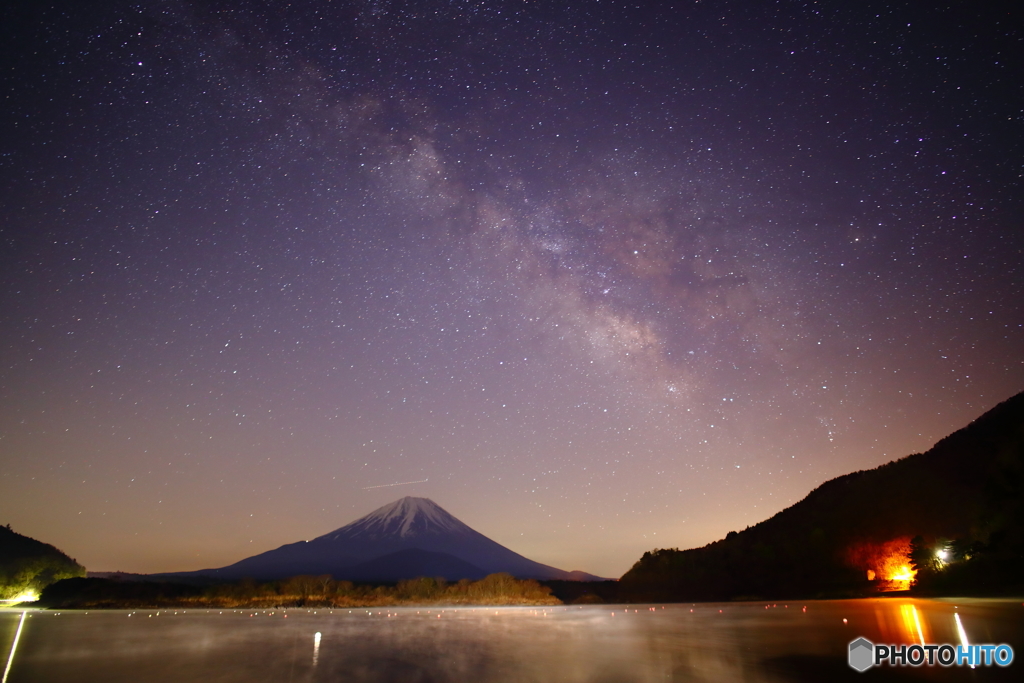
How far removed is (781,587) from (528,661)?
81127 millimetres

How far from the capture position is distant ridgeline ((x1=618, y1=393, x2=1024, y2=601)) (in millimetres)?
35750

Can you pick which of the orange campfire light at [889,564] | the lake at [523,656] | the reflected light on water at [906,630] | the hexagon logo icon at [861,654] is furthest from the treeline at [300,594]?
the hexagon logo icon at [861,654]

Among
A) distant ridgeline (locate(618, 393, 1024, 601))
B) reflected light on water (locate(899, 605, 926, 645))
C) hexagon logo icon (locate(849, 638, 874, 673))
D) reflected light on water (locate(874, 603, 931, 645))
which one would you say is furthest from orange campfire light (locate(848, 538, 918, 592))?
hexagon logo icon (locate(849, 638, 874, 673))

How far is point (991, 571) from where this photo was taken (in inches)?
1431

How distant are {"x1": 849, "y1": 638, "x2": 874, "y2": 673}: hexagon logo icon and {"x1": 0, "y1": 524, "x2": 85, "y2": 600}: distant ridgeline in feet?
402

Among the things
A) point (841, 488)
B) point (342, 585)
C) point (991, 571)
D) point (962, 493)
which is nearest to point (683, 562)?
point (841, 488)

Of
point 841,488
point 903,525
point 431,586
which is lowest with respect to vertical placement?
point 431,586

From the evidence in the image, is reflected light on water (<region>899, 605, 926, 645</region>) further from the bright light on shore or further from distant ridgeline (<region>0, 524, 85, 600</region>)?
distant ridgeline (<region>0, 524, 85, 600</region>)

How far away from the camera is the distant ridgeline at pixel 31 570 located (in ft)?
310

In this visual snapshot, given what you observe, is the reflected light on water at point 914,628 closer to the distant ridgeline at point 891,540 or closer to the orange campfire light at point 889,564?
the distant ridgeline at point 891,540

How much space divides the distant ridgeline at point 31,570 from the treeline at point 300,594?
191 inches

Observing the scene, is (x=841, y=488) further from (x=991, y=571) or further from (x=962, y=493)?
(x=991, y=571)

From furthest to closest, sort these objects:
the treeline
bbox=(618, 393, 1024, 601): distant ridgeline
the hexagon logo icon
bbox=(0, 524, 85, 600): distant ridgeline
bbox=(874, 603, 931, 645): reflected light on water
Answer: bbox=(0, 524, 85, 600): distant ridgeline < the treeline < bbox=(618, 393, 1024, 601): distant ridgeline < bbox=(874, 603, 931, 645): reflected light on water < the hexagon logo icon

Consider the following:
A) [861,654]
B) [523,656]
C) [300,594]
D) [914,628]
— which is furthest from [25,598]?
[861,654]
